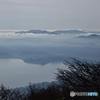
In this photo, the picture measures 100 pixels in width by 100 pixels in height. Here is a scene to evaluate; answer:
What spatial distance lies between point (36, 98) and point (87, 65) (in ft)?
6.04

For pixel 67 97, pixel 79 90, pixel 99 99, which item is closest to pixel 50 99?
pixel 67 97

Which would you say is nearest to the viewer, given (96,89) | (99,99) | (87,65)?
(99,99)

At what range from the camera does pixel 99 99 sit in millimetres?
5836

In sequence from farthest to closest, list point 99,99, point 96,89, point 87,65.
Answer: point 87,65
point 96,89
point 99,99

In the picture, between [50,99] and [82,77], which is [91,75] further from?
[50,99]

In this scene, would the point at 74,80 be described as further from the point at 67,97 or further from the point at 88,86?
the point at 67,97

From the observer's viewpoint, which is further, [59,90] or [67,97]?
[59,90]

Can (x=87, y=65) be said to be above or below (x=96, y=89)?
above

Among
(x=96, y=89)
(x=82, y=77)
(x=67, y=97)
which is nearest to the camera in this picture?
(x=67, y=97)

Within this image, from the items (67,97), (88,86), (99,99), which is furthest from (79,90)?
(99,99)

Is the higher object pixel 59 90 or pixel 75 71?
pixel 75 71

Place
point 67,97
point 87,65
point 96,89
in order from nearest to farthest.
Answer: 1. point 67,97
2. point 96,89
3. point 87,65

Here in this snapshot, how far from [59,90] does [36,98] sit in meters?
0.77

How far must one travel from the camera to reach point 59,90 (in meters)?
7.66
